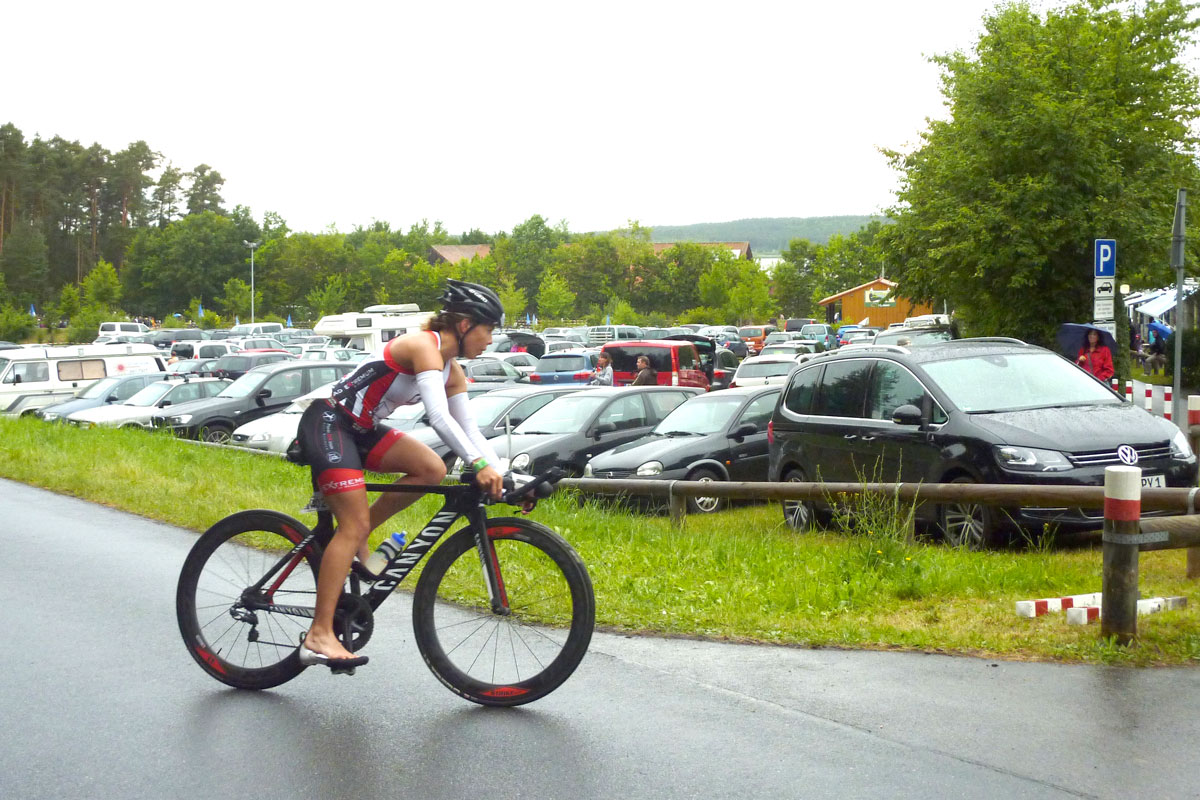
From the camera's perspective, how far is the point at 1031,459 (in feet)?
30.4

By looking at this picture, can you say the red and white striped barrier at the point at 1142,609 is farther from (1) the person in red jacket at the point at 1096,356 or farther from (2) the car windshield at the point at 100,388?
(2) the car windshield at the point at 100,388

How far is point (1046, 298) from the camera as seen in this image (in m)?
27.4

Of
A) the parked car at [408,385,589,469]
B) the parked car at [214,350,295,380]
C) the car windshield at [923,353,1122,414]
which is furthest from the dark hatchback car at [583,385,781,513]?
the parked car at [214,350,295,380]

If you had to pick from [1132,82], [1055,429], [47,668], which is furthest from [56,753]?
[1132,82]

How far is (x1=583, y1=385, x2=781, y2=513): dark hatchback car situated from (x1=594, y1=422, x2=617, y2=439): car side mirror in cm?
69

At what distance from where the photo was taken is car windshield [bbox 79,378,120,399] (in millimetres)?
26312

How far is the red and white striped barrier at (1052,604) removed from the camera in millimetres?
6688

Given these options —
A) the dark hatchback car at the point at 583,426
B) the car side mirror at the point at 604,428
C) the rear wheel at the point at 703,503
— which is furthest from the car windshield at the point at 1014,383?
the car side mirror at the point at 604,428

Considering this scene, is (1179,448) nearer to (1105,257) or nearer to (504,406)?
(1105,257)

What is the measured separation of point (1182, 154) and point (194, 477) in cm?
2544

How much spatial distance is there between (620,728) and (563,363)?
28.6 m

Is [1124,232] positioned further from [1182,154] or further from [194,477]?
[194,477]

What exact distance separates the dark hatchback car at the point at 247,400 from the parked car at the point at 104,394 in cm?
332

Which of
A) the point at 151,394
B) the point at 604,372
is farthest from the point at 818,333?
the point at 151,394
